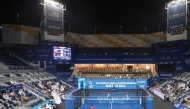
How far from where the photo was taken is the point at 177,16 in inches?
1184

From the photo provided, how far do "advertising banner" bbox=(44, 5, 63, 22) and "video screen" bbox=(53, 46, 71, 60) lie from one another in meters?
4.84

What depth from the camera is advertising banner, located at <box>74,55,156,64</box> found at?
3559 cm

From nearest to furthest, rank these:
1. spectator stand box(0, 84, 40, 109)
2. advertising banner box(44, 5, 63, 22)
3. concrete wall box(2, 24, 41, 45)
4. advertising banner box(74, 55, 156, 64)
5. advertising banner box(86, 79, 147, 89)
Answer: spectator stand box(0, 84, 40, 109)
advertising banner box(44, 5, 63, 22)
concrete wall box(2, 24, 41, 45)
advertising banner box(86, 79, 147, 89)
advertising banner box(74, 55, 156, 64)

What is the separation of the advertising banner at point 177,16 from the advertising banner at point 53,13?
58.4 feet

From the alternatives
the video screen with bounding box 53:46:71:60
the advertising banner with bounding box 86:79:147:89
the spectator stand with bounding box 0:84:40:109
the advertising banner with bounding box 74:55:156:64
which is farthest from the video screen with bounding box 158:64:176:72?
the spectator stand with bounding box 0:84:40:109

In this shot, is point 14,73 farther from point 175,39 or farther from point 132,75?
point 175,39

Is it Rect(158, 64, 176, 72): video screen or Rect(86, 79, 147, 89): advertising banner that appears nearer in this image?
Rect(86, 79, 147, 89): advertising banner

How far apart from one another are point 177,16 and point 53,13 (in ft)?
64.6

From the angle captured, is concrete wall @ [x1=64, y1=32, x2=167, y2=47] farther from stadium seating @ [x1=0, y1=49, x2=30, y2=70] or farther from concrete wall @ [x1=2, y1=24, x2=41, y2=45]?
stadium seating @ [x1=0, y1=49, x2=30, y2=70]

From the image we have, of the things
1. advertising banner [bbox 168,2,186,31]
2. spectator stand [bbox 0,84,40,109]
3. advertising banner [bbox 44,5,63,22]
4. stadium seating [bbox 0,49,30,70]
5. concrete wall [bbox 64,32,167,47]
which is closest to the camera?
spectator stand [bbox 0,84,40,109]

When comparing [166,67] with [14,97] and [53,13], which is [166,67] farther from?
[14,97]

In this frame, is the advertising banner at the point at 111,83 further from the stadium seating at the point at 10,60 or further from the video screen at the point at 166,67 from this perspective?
the stadium seating at the point at 10,60

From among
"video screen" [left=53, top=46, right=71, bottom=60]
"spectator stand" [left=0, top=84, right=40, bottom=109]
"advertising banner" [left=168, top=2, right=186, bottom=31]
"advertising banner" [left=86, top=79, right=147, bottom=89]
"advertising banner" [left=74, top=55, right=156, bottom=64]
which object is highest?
"advertising banner" [left=168, top=2, right=186, bottom=31]

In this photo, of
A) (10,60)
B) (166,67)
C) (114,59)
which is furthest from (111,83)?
(10,60)
